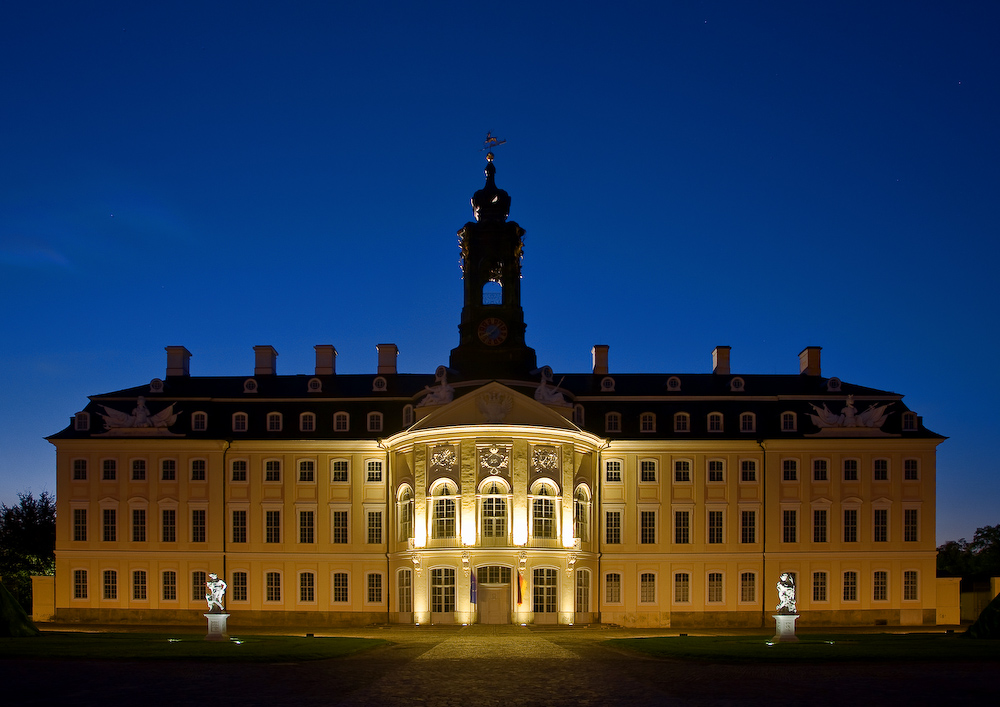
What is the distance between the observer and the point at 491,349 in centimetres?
5934

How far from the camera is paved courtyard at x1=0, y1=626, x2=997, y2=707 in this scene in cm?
2225

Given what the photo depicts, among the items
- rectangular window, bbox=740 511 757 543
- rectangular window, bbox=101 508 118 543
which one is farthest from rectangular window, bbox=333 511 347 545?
rectangular window, bbox=740 511 757 543

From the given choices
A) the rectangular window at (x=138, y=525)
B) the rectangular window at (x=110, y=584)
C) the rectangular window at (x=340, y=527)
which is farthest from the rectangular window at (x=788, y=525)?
the rectangular window at (x=110, y=584)

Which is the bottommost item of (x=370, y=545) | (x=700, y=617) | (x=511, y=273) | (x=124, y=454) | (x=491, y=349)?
(x=700, y=617)

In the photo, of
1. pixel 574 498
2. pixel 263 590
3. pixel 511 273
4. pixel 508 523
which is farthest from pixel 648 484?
pixel 263 590

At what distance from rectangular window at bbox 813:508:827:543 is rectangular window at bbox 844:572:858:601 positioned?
7.34 feet

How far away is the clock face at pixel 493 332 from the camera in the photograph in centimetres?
5944

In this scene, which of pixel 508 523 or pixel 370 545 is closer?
pixel 508 523

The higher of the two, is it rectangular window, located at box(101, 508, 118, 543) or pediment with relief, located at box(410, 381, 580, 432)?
pediment with relief, located at box(410, 381, 580, 432)

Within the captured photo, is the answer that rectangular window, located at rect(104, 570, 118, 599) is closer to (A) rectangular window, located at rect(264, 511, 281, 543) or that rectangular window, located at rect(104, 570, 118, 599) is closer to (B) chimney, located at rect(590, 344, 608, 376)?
(A) rectangular window, located at rect(264, 511, 281, 543)

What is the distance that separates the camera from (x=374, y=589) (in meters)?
58.6

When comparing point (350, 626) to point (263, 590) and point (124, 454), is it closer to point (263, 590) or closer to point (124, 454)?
point (263, 590)

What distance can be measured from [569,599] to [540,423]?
875 cm

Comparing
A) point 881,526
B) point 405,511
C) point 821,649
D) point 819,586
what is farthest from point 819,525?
point 821,649
